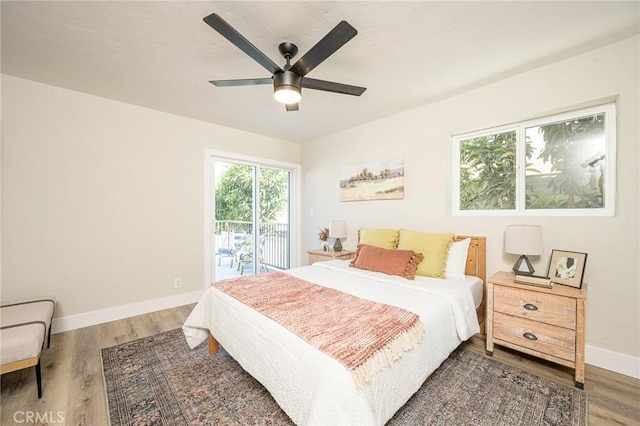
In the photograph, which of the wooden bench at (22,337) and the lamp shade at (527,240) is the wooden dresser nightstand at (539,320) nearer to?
the lamp shade at (527,240)

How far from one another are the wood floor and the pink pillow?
868mm

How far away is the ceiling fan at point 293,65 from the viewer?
4.56 feet

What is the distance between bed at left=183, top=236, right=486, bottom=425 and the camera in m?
1.10

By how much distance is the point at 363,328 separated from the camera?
1412 millimetres

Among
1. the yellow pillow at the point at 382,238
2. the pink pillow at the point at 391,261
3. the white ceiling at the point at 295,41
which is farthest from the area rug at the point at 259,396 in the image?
the white ceiling at the point at 295,41

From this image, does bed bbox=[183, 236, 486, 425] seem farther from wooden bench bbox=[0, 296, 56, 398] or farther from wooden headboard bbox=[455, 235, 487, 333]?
wooden bench bbox=[0, 296, 56, 398]

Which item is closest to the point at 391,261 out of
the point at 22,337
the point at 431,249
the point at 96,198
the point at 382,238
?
the point at 431,249

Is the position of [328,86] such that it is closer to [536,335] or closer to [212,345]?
[212,345]

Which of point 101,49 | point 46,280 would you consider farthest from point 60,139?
point 46,280

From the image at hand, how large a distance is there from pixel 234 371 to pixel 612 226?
3.13 meters

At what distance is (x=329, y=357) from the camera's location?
1173 millimetres

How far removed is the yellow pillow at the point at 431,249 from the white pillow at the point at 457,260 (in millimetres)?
47

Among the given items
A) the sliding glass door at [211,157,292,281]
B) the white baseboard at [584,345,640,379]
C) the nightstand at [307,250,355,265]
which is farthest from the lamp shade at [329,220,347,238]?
the white baseboard at [584,345,640,379]

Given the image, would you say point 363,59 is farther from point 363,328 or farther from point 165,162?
point 165,162
